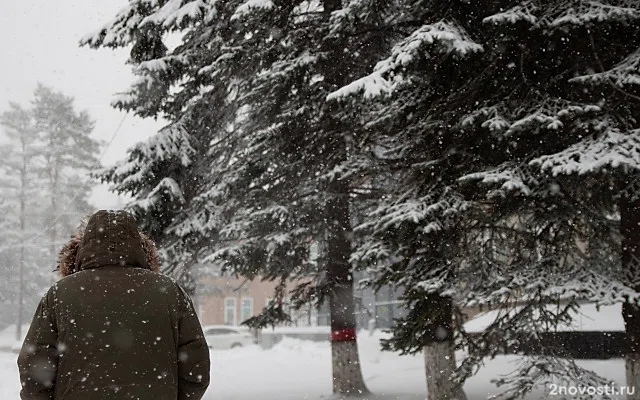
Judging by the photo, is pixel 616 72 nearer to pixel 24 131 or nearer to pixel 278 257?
pixel 278 257

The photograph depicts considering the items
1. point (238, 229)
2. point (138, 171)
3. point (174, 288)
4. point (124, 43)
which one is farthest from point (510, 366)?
point (174, 288)

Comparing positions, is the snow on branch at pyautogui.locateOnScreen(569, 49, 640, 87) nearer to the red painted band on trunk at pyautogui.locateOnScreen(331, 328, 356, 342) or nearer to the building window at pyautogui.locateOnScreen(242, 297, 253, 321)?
the red painted band on trunk at pyautogui.locateOnScreen(331, 328, 356, 342)

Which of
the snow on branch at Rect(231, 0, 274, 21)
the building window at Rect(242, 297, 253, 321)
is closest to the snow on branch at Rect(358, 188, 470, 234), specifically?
the snow on branch at Rect(231, 0, 274, 21)

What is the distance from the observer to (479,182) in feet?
26.3

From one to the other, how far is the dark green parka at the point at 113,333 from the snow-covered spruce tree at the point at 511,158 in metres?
5.20

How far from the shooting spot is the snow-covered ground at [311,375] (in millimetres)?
13138

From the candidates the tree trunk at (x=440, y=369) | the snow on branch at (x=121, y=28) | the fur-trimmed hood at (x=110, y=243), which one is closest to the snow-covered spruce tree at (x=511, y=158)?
the tree trunk at (x=440, y=369)

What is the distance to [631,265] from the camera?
8.20 meters

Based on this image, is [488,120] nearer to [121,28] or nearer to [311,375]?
[121,28]

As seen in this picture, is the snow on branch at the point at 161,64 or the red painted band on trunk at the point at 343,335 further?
the red painted band on trunk at the point at 343,335

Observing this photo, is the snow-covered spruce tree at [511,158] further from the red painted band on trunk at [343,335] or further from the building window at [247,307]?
the building window at [247,307]

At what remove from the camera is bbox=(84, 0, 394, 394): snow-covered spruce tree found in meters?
11.5

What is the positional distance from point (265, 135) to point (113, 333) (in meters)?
10.0

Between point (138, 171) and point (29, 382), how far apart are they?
399 inches
